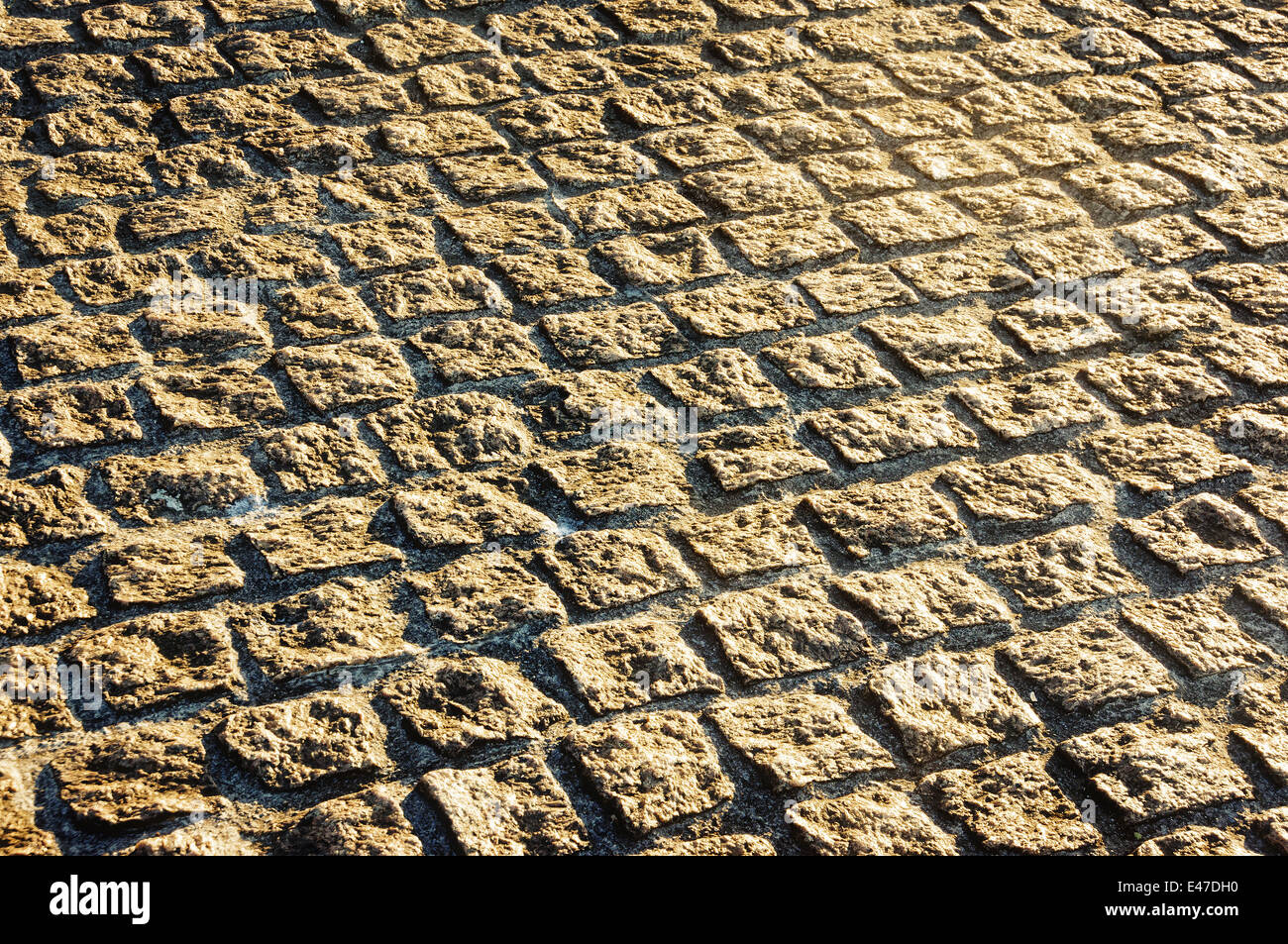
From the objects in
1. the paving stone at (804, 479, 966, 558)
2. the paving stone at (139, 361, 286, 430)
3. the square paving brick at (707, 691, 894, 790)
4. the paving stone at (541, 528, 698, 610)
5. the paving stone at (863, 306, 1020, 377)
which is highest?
the paving stone at (863, 306, 1020, 377)

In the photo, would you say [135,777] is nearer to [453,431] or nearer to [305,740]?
[305,740]

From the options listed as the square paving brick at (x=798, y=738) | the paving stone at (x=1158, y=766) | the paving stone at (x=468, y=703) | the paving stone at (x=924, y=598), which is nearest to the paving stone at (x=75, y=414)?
the paving stone at (x=468, y=703)

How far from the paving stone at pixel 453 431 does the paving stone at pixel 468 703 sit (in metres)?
0.80

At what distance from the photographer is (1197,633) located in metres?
3.50

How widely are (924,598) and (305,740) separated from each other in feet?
5.90

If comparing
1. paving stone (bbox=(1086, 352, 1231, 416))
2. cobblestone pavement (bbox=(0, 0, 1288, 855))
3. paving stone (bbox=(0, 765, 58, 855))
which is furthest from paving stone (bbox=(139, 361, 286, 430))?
paving stone (bbox=(1086, 352, 1231, 416))

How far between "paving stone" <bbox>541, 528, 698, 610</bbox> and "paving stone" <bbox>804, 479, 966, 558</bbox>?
53cm

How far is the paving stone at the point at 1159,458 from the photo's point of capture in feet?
13.0

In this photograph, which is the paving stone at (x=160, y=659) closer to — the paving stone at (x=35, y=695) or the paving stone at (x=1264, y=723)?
the paving stone at (x=35, y=695)

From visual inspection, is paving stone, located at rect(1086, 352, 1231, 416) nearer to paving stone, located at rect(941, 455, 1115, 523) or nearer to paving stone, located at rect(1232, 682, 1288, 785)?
paving stone, located at rect(941, 455, 1115, 523)

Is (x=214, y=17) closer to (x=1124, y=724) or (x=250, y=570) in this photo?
A: (x=250, y=570)

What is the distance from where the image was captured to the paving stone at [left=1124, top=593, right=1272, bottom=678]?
3.43 meters

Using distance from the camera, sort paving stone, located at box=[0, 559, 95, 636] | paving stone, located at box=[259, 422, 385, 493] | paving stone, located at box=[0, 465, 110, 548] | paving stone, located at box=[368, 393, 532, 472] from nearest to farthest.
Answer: paving stone, located at box=[0, 559, 95, 636] → paving stone, located at box=[0, 465, 110, 548] → paving stone, located at box=[259, 422, 385, 493] → paving stone, located at box=[368, 393, 532, 472]

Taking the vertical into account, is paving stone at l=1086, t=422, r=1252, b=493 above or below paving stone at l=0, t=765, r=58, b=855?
above
